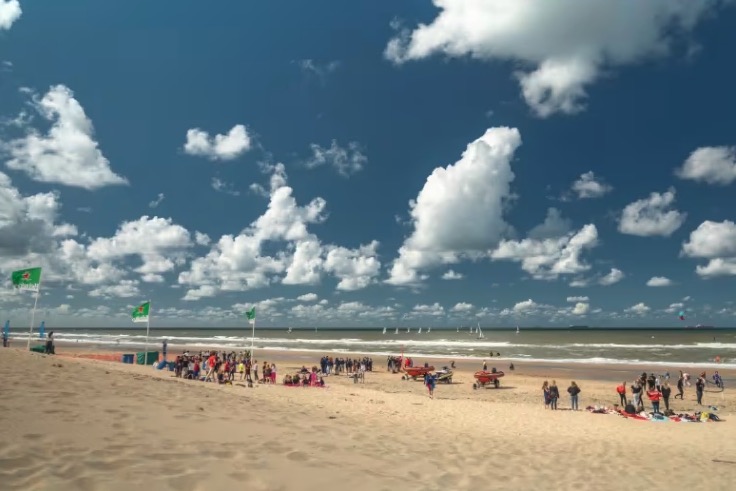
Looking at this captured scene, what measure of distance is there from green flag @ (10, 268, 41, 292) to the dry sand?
15906 mm

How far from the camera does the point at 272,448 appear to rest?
7305 mm

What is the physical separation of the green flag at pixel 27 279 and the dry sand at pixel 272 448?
52.2 ft

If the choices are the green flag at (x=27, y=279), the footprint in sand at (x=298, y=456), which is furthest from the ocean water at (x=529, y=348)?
the footprint in sand at (x=298, y=456)

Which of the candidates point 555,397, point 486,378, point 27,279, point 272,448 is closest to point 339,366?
point 486,378

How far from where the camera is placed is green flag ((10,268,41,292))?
86.6 ft

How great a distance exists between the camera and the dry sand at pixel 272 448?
18.0 feet

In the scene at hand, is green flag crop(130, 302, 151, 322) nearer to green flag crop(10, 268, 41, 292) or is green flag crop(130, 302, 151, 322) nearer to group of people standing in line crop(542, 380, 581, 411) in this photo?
green flag crop(10, 268, 41, 292)

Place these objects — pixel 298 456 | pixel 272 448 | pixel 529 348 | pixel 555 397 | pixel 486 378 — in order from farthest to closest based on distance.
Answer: pixel 529 348 < pixel 486 378 < pixel 555 397 < pixel 272 448 < pixel 298 456

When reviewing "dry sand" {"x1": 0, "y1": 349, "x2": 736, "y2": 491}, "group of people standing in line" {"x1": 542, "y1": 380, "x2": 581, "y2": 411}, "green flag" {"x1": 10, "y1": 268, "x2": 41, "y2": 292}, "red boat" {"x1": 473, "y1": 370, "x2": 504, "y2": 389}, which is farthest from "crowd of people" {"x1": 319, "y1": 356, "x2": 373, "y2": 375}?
"dry sand" {"x1": 0, "y1": 349, "x2": 736, "y2": 491}

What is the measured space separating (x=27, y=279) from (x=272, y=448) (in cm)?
2714

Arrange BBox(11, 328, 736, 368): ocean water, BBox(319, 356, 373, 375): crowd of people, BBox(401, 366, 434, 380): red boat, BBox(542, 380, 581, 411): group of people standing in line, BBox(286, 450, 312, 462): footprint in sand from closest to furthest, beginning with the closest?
BBox(286, 450, 312, 462): footprint in sand < BBox(542, 380, 581, 411): group of people standing in line < BBox(401, 366, 434, 380): red boat < BBox(319, 356, 373, 375): crowd of people < BBox(11, 328, 736, 368): ocean water

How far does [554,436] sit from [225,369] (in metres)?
20.4

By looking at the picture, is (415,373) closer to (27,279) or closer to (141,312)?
(141,312)

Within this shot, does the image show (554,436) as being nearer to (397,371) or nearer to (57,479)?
(57,479)
